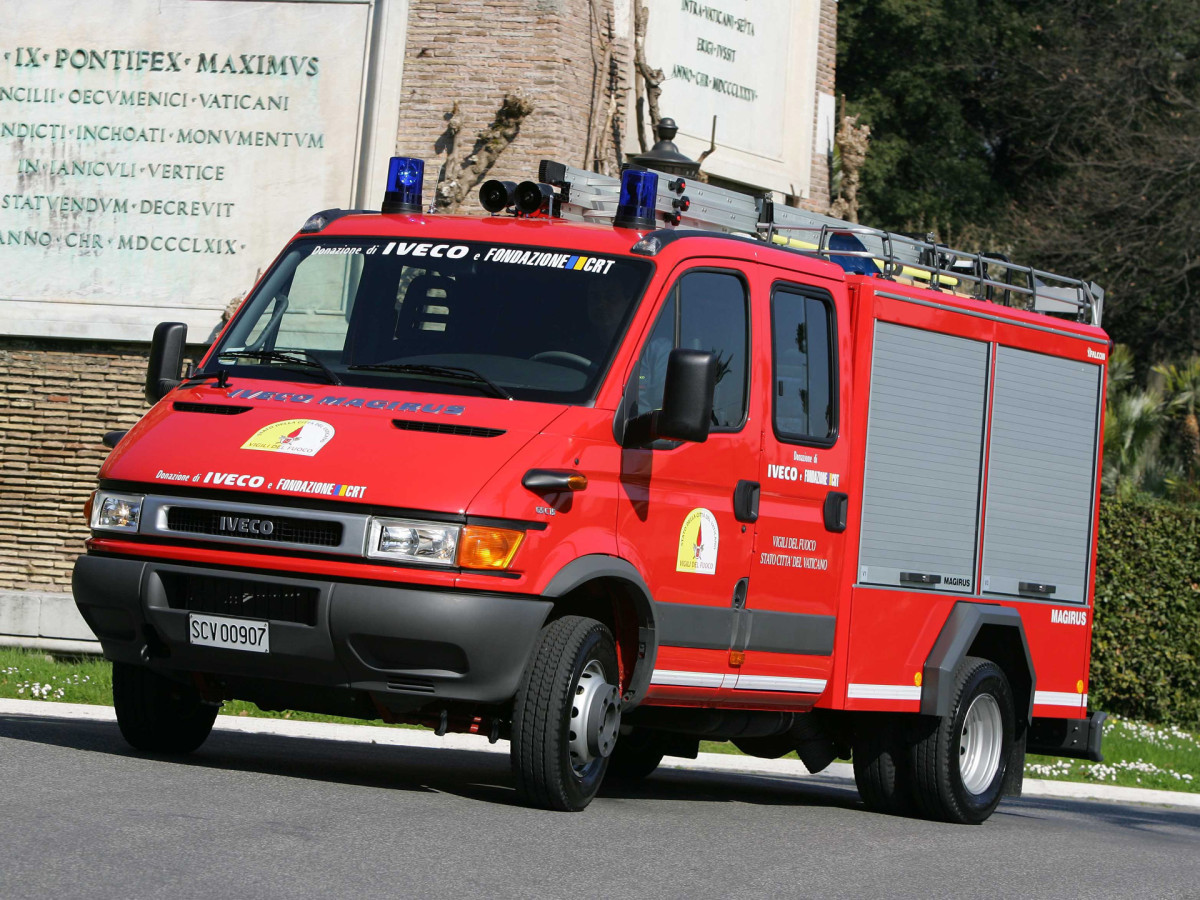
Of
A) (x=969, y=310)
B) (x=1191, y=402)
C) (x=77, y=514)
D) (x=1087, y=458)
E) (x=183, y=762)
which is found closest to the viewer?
(x=183, y=762)

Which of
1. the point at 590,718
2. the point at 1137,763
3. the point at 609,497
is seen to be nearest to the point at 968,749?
the point at 590,718

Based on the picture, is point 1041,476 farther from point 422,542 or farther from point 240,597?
point 240,597

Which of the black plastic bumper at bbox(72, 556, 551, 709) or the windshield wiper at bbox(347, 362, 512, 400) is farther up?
the windshield wiper at bbox(347, 362, 512, 400)

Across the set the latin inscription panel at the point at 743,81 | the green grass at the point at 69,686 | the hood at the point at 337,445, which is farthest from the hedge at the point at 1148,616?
the hood at the point at 337,445

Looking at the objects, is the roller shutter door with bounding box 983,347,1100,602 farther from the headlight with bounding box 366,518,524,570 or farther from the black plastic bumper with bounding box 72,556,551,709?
the headlight with bounding box 366,518,524,570

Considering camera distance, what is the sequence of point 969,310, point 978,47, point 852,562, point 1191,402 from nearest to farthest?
point 852,562 → point 969,310 → point 1191,402 → point 978,47

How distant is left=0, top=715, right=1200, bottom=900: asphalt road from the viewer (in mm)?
5781

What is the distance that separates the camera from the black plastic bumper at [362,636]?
7.01 m

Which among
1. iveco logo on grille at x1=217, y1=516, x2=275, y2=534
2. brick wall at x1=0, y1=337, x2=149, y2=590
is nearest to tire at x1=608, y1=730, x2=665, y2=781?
iveco logo on grille at x1=217, y1=516, x2=275, y2=534

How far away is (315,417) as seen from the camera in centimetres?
743

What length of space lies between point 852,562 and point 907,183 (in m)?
26.9

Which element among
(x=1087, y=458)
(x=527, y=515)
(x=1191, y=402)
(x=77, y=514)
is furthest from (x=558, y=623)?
(x=1191, y=402)

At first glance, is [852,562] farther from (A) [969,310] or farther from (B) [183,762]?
(B) [183,762]

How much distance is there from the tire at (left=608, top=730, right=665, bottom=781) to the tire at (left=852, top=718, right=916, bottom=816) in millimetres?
1124
